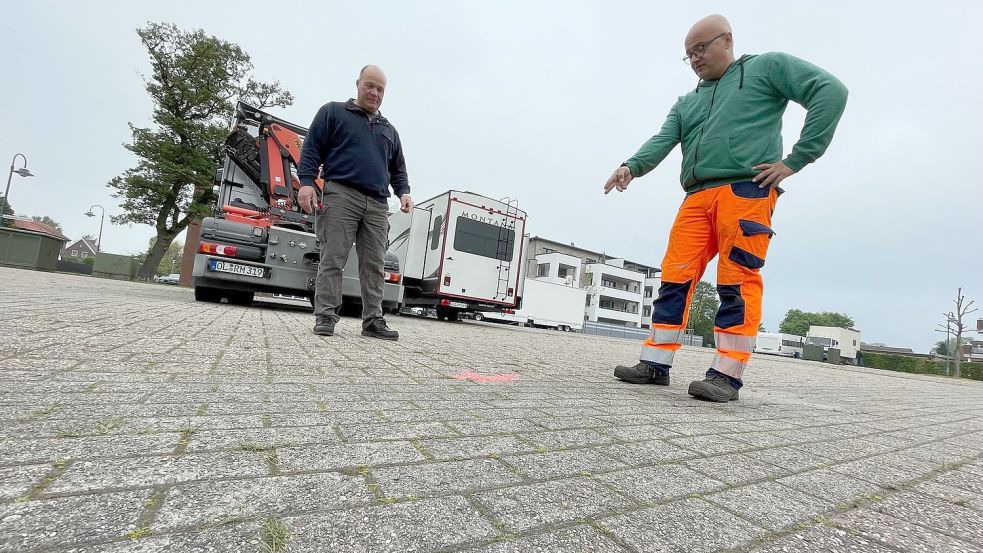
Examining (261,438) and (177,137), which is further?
(177,137)

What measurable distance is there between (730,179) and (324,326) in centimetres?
324

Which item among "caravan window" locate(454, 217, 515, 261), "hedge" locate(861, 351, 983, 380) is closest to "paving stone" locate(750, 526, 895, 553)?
"caravan window" locate(454, 217, 515, 261)

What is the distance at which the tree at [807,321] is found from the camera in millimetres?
98406

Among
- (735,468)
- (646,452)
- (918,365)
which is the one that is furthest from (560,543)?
(918,365)

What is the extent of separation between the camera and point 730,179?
2.82m

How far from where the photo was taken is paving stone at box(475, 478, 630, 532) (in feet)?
3.03

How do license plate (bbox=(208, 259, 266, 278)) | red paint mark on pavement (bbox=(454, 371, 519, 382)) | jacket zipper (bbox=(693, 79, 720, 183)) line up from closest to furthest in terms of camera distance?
red paint mark on pavement (bbox=(454, 371, 519, 382)) < jacket zipper (bbox=(693, 79, 720, 183)) < license plate (bbox=(208, 259, 266, 278))

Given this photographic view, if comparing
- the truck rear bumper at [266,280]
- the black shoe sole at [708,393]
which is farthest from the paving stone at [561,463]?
the truck rear bumper at [266,280]

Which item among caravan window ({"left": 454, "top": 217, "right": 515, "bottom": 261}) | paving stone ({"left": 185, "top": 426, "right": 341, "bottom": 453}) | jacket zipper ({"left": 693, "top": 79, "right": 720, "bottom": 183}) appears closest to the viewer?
paving stone ({"left": 185, "top": 426, "right": 341, "bottom": 453})

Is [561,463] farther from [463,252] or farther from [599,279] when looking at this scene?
[599,279]

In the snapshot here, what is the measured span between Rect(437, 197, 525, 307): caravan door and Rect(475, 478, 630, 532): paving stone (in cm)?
1013

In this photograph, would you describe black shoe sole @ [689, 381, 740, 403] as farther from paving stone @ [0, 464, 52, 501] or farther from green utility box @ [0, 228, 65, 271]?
green utility box @ [0, 228, 65, 271]

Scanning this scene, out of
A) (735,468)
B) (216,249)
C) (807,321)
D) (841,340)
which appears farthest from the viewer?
(807,321)

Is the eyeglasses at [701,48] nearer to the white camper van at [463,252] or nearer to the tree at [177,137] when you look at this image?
the white camper van at [463,252]
